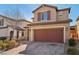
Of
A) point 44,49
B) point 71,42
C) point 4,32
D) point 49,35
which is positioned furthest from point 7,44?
point 71,42

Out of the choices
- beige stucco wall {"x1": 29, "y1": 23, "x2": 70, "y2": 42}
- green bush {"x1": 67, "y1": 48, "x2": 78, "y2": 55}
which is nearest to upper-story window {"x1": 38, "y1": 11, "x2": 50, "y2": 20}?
beige stucco wall {"x1": 29, "y1": 23, "x2": 70, "y2": 42}

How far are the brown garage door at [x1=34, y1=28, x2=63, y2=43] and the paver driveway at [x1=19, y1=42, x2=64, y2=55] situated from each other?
0.09 m

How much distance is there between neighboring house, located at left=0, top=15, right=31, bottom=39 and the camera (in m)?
3.33

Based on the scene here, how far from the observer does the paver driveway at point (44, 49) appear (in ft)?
10.7

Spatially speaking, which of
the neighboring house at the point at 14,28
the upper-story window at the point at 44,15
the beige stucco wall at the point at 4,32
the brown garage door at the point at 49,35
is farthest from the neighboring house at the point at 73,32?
the beige stucco wall at the point at 4,32

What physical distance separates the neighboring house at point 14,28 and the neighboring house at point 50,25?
13cm

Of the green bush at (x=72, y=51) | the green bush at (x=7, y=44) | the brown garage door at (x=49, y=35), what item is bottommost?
the green bush at (x=72, y=51)

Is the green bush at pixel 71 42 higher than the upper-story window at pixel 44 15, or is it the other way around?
the upper-story window at pixel 44 15

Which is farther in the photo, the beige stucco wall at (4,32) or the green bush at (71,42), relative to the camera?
the beige stucco wall at (4,32)

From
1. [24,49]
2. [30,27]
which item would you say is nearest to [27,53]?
[24,49]

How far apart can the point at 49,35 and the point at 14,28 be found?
2.17 ft

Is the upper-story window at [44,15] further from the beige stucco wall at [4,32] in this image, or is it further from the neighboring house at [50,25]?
the beige stucco wall at [4,32]

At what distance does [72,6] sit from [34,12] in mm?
702
